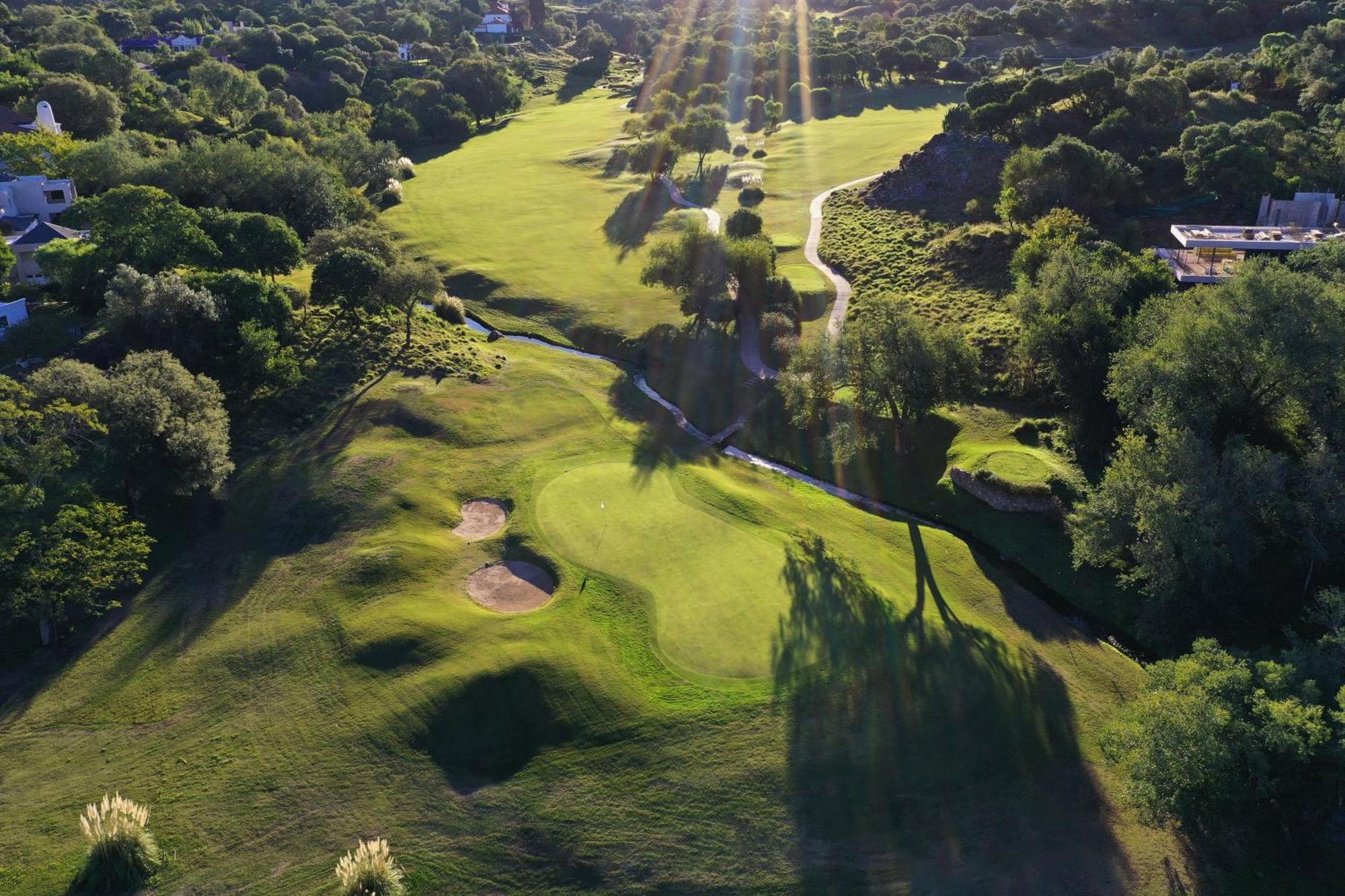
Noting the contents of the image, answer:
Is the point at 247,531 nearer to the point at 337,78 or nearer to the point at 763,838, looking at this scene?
the point at 763,838

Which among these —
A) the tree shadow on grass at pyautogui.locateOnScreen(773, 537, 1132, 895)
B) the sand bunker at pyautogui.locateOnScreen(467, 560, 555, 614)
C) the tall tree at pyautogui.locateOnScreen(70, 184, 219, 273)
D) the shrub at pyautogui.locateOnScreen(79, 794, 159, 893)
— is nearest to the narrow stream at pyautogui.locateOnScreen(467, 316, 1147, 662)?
the tree shadow on grass at pyautogui.locateOnScreen(773, 537, 1132, 895)

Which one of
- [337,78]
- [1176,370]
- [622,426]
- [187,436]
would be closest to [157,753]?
[187,436]

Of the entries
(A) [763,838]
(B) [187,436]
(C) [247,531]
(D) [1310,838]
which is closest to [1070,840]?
(D) [1310,838]

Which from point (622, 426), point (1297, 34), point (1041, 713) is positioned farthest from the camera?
point (1297, 34)

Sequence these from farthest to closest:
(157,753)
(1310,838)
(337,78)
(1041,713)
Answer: (337,78)
(1041,713)
(157,753)
(1310,838)

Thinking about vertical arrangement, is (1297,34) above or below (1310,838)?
above

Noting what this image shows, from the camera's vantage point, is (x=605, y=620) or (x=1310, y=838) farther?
(x=605, y=620)

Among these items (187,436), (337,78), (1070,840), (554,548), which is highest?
(337,78)
